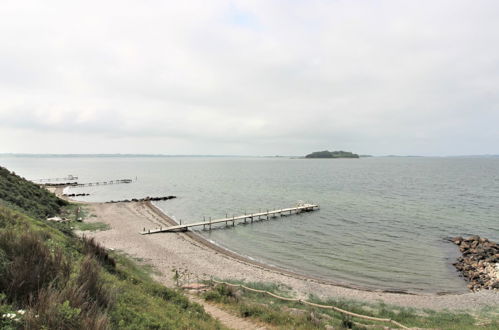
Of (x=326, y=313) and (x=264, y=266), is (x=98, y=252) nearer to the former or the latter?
(x=326, y=313)

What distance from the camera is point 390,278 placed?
22141mm

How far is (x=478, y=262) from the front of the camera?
2525 centimetres

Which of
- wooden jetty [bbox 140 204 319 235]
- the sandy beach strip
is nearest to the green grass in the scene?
the sandy beach strip

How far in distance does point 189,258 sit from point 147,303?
54.1ft

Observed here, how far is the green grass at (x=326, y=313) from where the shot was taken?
39.6ft

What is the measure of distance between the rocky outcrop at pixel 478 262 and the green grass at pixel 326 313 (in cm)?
516

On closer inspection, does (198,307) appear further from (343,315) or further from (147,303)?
(343,315)

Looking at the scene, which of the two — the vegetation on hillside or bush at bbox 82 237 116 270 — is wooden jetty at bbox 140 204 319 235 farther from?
bush at bbox 82 237 116 270

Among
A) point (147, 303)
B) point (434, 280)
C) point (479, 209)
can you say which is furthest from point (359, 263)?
point (479, 209)

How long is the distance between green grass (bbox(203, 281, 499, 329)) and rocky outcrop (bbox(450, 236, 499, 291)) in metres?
5.16

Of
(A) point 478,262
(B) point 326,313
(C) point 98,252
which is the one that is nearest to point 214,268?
(B) point 326,313

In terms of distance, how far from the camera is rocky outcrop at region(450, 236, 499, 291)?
21.3 meters

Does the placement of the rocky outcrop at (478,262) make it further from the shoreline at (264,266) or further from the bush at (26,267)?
the bush at (26,267)

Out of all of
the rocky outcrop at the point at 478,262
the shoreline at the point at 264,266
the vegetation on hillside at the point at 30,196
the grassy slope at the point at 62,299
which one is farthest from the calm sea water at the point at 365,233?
the vegetation on hillside at the point at 30,196
